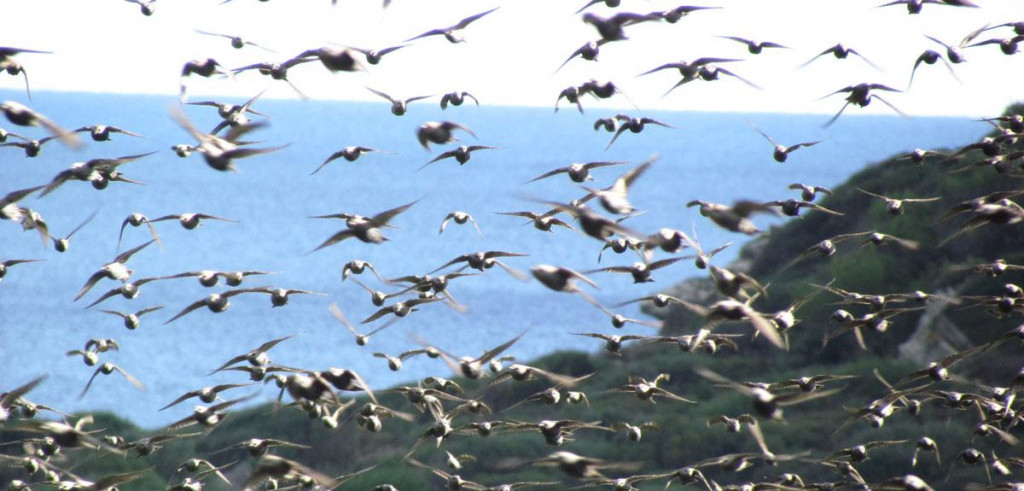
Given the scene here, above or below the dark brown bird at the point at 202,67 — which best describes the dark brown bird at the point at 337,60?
above

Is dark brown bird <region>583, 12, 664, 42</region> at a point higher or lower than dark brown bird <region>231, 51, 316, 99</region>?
higher

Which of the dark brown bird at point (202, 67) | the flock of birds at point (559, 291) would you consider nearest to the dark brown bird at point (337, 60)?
the flock of birds at point (559, 291)

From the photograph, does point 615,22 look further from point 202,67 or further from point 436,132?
point 202,67

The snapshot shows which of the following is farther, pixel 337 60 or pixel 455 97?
pixel 455 97

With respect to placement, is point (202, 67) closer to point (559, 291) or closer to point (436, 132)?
point (436, 132)

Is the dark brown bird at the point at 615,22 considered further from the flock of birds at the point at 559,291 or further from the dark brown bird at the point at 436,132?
the dark brown bird at the point at 436,132

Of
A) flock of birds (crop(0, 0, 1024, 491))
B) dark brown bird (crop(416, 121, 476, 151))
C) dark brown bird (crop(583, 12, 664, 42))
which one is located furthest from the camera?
dark brown bird (crop(416, 121, 476, 151))

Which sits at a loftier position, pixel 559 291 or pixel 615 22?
pixel 615 22

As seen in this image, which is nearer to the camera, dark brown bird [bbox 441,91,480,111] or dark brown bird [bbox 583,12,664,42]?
dark brown bird [bbox 583,12,664,42]

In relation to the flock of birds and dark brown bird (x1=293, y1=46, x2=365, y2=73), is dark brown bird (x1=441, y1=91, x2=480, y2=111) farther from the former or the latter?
dark brown bird (x1=293, y1=46, x2=365, y2=73)

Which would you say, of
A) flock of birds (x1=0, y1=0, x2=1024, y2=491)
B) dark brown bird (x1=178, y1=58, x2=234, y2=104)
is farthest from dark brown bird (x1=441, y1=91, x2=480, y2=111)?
dark brown bird (x1=178, y1=58, x2=234, y2=104)

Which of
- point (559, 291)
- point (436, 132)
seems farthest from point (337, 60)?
point (559, 291)

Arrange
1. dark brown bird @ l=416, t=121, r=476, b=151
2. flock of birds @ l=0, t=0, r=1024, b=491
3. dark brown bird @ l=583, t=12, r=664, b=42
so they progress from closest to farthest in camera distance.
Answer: flock of birds @ l=0, t=0, r=1024, b=491 → dark brown bird @ l=583, t=12, r=664, b=42 → dark brown bird @ l=416, t=121, r=476, b=151

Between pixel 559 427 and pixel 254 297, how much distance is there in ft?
570
